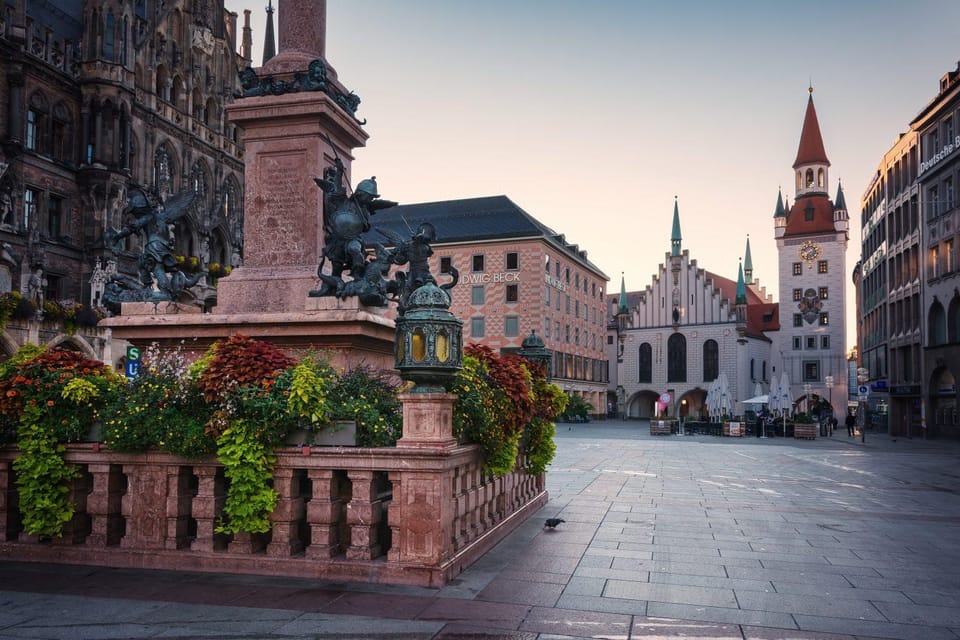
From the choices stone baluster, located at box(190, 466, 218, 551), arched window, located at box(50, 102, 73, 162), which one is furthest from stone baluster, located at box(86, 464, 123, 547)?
arched window, located at box(50, 102, 73, 162)

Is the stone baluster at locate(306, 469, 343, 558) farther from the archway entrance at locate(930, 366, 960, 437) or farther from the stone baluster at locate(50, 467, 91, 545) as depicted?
the archway entrance at locate(930, 366, 960, 437)

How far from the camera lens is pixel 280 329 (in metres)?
8.70

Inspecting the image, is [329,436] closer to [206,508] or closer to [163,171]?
[206,508]

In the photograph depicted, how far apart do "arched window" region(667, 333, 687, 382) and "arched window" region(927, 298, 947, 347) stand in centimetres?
4364

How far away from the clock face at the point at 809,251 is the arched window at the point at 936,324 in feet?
152

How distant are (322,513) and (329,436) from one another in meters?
0.63

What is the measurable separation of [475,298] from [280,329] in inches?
2263

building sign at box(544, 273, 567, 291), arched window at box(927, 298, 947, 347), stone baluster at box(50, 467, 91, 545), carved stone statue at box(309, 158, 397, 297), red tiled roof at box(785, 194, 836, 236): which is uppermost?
red tiled roof at box(785, 194, 836, 236)

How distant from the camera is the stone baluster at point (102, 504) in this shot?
6.84 m

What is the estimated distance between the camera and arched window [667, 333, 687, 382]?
83.8 meters

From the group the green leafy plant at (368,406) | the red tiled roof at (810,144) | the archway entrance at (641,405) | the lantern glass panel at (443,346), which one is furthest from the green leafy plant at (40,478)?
the red tiled roof at (810,144)

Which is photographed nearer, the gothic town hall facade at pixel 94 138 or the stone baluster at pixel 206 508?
the stone baluster at pixel 206 508

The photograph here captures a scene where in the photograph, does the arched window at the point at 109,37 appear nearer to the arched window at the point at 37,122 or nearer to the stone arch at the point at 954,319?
the arched window at the point at 37,122

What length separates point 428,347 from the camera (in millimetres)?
6508
